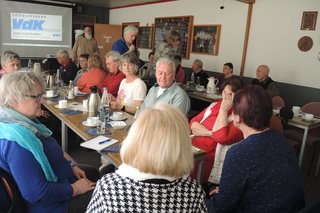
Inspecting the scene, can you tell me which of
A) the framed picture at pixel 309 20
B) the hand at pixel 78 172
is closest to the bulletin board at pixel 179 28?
the framed picture at pixel 309 20

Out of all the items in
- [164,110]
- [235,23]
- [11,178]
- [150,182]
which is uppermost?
[235,23]

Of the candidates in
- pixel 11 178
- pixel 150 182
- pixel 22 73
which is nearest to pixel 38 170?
pixel 11 178

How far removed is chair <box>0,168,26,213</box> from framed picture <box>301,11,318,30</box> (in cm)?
448

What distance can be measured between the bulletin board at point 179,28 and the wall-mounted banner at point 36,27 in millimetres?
3384

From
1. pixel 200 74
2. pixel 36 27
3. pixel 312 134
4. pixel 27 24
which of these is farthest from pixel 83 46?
pixel 312 134

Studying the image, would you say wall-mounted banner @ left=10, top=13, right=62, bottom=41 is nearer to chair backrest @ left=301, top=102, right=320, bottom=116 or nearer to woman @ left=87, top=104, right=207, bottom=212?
chair backrest @ left=301, top=102, right=320, bottom=116

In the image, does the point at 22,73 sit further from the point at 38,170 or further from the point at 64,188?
the point at 64,188

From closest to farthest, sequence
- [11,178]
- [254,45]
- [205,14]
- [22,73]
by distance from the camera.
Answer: [11,178] < [22,73] < [254,45] < [205,14]

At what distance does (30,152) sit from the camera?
4.03 feet

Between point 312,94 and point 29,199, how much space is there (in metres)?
4.31

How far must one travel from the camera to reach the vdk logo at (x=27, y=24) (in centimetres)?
793

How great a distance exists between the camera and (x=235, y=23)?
524cm

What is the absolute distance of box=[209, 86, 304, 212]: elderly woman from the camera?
3.94ft

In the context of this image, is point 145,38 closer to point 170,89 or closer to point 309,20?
point 309,20
